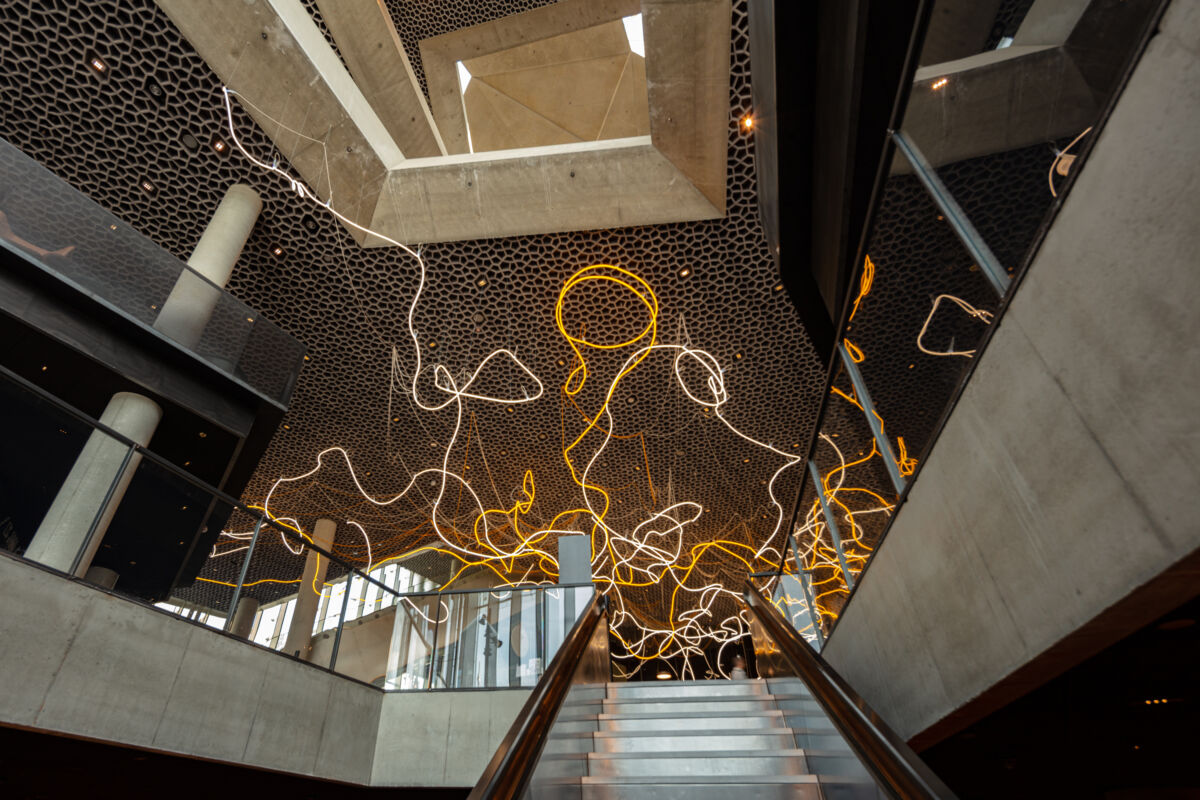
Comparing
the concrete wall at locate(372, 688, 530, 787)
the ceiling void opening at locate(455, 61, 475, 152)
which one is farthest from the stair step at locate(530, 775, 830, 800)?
the ceiling void opening at locate(455, 61, 475, 152)

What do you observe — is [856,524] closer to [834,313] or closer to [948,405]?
[948,405]

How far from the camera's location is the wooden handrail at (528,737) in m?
Answer: 1.84

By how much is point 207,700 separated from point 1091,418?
5375 mm

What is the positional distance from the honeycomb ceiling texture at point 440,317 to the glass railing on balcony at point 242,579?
0.52 ft

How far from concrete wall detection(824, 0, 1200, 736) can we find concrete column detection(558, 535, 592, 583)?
18.3ft

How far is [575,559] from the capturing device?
784cm

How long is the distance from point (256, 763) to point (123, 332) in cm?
432

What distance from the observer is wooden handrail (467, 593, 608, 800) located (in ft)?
6.04

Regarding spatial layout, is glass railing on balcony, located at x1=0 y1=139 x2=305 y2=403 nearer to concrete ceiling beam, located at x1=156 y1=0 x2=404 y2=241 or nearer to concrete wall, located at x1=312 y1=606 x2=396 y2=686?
concrete ceiling beam, located at x1=156 y1=0 x2=404 y2=241

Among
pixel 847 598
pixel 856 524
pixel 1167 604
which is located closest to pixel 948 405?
pixel 1167 604

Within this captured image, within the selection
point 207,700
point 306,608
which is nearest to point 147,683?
point 207,700

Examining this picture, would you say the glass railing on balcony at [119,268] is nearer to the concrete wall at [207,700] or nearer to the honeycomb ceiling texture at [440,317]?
the honeycomb ceiling texture at [440,317]

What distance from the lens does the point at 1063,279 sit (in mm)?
1572

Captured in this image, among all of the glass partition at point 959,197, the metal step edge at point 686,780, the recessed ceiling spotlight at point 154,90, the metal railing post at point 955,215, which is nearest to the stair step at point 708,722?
the metal step edge at point 686,780
